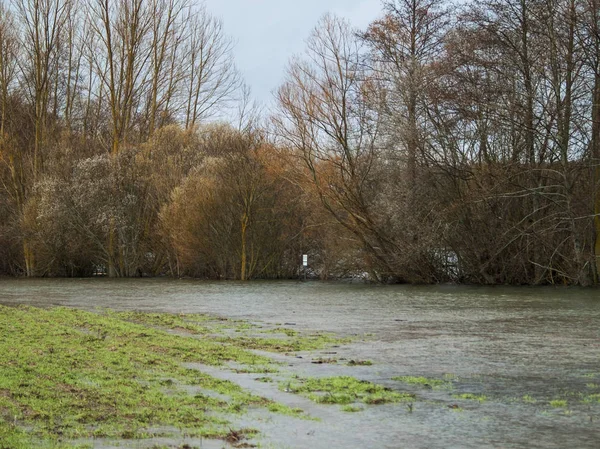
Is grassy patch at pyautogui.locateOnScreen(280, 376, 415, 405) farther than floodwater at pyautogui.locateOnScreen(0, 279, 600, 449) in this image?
Yes

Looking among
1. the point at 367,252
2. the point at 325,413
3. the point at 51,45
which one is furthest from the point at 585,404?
the point at 51,45

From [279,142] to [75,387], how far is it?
26394mm

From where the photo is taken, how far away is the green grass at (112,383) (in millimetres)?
6527

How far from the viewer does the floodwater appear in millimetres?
6505

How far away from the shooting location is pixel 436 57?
3178 centimetres

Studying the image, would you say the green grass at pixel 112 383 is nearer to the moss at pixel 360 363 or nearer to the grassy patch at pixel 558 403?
the moss at pixel 360 363

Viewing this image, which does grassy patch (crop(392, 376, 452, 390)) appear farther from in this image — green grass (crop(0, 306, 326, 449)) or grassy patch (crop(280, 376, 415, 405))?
green grass (crop(0, 306, 326, 449))

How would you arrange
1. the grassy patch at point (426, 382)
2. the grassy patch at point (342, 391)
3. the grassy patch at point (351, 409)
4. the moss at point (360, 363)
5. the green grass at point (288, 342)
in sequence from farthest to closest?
the green grass at point (288, 342)
the moss at point (360, 363)
the grassy patch at point (426, 382)
the grassy patch at point (342, 391)
the grassy patch at point (351, 409)

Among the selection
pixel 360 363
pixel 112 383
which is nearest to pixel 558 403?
pixel 360 363

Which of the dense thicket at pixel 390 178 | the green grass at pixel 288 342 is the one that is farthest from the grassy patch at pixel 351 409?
the dense thicket at pixel 390 178

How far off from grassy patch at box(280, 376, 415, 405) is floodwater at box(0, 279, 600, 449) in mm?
204

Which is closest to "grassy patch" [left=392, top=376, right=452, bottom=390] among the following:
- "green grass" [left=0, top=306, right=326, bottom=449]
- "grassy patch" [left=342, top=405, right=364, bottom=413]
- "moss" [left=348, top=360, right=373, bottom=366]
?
"moss" [left=348, top=360, right=373, bottom=366]

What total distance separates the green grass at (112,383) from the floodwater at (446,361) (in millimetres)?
395

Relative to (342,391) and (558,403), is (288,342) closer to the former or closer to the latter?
(342,391)
